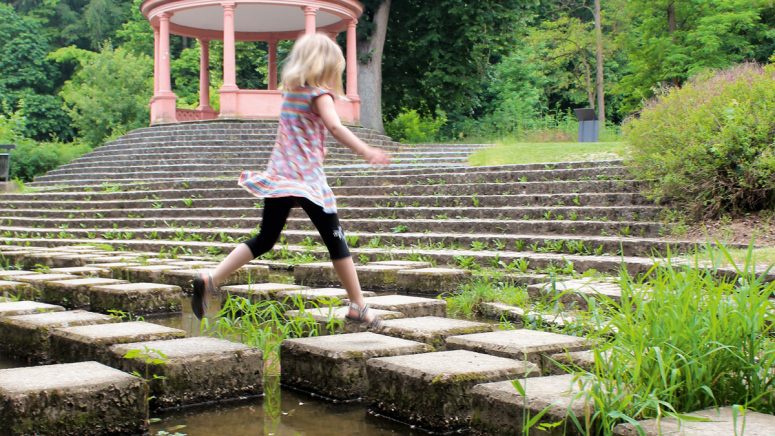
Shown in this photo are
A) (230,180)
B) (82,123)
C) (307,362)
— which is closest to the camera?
(307,362)

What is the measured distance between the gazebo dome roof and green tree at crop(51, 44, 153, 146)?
7.69 m

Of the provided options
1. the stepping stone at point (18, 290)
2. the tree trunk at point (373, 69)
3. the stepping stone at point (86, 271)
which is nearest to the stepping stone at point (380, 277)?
the stepping stone at point (86, 271)

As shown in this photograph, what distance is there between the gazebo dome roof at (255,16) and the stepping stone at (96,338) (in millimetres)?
19230

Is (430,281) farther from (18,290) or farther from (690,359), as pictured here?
(690,359)

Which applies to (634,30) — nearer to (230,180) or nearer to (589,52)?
(589,52)

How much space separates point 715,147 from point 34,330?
650 centimetres

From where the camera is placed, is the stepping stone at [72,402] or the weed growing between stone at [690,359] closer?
the weed growing between stone at [690,359]

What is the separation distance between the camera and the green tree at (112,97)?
33.6 metres

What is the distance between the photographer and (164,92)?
23969mm

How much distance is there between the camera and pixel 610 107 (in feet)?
135

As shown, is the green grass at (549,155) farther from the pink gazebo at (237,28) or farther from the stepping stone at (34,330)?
the pink gazebo at (237,28)

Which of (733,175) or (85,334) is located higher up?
(733,175)

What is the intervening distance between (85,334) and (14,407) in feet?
3.60

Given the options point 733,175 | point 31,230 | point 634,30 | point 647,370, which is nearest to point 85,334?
point 647,370
